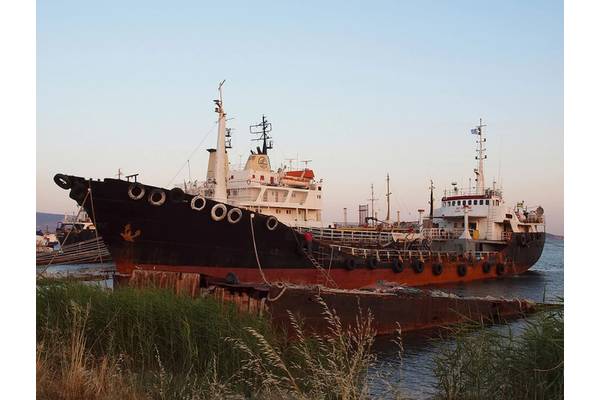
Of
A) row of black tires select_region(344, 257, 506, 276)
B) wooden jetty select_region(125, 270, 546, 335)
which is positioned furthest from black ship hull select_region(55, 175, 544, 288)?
wooden jetty select_region(125, 270, 546, 335)

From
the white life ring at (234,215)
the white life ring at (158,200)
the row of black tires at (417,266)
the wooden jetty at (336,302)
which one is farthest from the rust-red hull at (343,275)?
the wooden jetty at (336,302)

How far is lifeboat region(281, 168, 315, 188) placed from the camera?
23.0 m

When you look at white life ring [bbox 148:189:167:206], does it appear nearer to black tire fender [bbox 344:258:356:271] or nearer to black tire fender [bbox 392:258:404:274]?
black tire fender [bbox 344:258:356:271]

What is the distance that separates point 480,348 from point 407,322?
644 centimetres

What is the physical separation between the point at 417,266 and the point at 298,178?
20.5 ft

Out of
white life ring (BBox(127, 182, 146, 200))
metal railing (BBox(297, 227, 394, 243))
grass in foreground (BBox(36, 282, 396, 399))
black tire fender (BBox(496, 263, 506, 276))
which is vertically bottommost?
black tire fender (BBox(496, 263, 506, 276))

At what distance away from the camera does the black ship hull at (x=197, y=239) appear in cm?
1493

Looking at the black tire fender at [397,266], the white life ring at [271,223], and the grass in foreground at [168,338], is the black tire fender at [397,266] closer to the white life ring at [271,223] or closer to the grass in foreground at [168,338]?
the white life ring at [271,223]

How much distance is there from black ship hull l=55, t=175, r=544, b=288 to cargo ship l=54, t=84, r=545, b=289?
28 mm

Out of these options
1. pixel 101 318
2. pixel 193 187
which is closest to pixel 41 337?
pixel 101 318

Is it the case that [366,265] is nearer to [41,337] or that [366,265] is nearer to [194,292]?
[194,292]

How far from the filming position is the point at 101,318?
6926 mm

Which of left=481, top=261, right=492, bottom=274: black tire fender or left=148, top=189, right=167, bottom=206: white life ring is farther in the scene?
left=481, top=261, right=492, bottom=274: black tire fender

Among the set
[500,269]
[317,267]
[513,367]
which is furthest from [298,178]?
[513,367]
